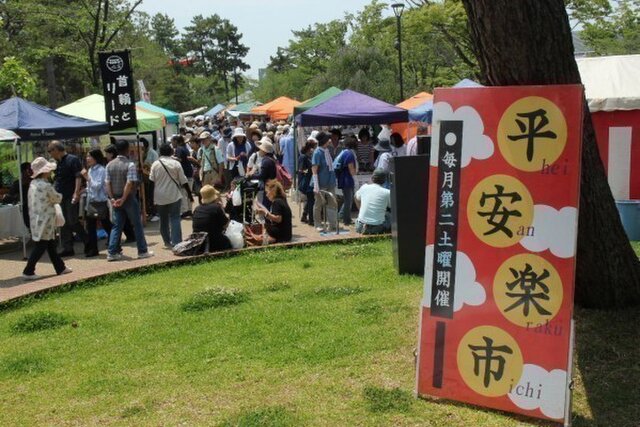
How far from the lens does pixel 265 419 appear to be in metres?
4.29

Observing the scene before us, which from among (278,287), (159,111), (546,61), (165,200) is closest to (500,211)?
(546,61)

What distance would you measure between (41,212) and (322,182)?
4855 mm

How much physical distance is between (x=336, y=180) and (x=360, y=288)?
5329 millimetres

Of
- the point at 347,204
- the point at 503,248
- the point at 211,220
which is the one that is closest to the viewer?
the point at 503,248

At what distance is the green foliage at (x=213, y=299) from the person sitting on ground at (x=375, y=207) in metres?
3.65

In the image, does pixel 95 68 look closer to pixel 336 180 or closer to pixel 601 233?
pixel 336 180

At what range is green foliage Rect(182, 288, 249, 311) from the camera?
6999 mm

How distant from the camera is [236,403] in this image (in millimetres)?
4629

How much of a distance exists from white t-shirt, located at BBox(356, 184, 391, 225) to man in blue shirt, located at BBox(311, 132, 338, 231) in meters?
1.13

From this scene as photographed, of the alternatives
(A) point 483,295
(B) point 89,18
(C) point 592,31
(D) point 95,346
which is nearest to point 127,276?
(D) point 95,346

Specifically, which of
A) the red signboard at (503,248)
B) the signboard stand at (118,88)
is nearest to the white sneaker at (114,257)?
the signboard stand at (118,88)

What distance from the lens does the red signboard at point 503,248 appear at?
12.7 ft

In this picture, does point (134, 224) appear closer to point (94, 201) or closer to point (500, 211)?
point (94, 201)

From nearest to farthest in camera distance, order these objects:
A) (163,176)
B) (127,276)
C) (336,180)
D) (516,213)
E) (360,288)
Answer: (516,213) → (360,288) → (127,276) → (163,176) → (336,180)
